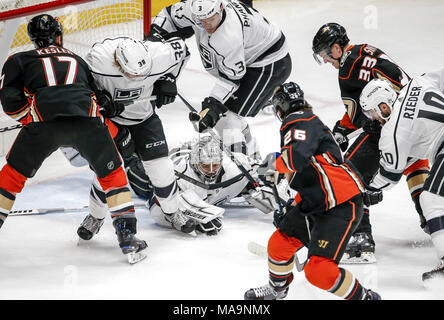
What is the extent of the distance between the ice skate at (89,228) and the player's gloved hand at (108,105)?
2.08 ft

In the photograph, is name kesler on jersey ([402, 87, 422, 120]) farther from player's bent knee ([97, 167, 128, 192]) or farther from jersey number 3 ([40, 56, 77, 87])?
jersey number 3 ([40, 56, 77, 87])

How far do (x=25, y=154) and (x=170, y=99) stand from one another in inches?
39.9

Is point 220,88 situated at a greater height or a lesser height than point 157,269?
greater

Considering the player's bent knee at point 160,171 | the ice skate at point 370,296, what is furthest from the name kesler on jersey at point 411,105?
the player's bent knee at point 160,171

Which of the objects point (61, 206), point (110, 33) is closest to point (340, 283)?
point (61, 206)

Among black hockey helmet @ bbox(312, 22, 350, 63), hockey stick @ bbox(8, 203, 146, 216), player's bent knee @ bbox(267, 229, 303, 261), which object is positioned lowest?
hockey stick @ bbox(8, 203, 146, 216)

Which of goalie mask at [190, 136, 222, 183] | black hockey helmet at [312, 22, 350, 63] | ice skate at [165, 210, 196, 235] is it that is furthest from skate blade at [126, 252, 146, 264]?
black hockey helmet at [312, 22, 350, 63]

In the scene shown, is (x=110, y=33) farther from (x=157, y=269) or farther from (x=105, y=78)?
(x=157, y=269)

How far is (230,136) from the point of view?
17.1 ft

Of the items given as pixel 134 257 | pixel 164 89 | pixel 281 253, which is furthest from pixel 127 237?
pixel 281 253

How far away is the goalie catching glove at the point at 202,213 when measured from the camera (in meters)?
4.61

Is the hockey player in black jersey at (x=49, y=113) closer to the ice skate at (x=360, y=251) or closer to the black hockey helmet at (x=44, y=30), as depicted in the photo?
the black hockey helmet at (x=44, y=30)

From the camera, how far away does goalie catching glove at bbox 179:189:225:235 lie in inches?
182

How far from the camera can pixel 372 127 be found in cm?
423
